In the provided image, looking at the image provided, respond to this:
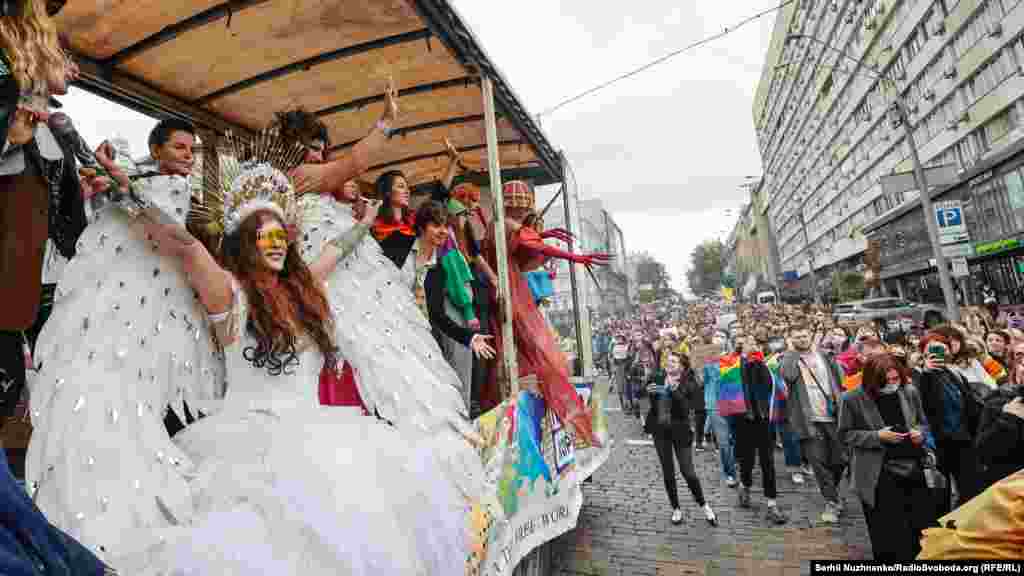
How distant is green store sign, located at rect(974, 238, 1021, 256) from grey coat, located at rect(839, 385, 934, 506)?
72.7ft

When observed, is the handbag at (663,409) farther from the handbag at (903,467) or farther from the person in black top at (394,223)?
the person in black top at (394,223)

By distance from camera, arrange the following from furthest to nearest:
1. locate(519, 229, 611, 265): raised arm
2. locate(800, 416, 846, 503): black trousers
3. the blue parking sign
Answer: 1. the blue parking sign
2. locate(800, 416, 846, 503): black trousers
3. locate(519, 229, 611, 265): raised arm

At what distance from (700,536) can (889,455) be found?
2.21 metres

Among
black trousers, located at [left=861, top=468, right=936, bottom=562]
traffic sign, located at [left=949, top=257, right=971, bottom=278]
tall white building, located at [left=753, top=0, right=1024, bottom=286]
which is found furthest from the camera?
tall white building, located at [left=753, top=0, right=1024, bottom=286]

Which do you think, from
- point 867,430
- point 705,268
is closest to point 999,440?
point 867,430

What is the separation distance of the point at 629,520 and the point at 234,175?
5768 mm

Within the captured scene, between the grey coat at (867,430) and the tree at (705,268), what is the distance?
11937cm

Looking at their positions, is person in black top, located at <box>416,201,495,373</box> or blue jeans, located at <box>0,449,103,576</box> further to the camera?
person in black top, located at <box>416,201,495,373</box>

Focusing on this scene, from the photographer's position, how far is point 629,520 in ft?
19.9

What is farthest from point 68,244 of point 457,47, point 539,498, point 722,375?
point 722,375

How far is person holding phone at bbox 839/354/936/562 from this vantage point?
3.82m

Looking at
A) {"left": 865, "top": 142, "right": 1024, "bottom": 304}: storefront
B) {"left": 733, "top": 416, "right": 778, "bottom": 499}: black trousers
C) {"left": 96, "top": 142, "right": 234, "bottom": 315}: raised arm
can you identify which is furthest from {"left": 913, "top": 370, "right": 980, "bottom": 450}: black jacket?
{"left": 865, "top": 142, "right": 1024, "bottom": 304}: storefront

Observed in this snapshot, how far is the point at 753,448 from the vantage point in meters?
6.26

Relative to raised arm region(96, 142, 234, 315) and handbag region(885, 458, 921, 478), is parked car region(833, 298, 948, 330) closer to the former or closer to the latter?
handbag region(885, 458, 921, 478)
